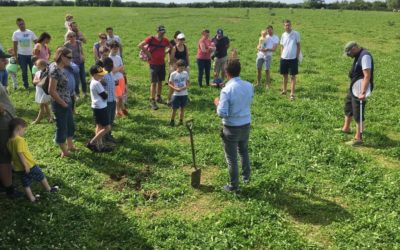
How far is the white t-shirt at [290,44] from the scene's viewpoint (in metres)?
13.8

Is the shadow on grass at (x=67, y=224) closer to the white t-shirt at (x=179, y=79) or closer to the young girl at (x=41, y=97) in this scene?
the young girl at (x=41, y=97)

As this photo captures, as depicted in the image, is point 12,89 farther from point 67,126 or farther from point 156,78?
point 67,126

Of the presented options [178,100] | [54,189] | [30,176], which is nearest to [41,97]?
[178,100]

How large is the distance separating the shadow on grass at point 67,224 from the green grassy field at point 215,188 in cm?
2

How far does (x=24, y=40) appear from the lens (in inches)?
586

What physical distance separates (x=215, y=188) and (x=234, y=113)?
1771 millimetres

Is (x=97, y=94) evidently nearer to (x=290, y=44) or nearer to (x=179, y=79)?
(x=179, y=79)

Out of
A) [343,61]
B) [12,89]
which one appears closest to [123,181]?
[12,89]

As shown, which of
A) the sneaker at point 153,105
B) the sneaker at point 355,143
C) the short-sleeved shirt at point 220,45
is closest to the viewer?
the sneaker at point 355,143

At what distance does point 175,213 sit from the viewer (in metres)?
7.37

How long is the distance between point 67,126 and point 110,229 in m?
3.50

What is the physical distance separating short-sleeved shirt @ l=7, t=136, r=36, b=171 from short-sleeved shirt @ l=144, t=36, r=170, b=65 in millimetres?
6488

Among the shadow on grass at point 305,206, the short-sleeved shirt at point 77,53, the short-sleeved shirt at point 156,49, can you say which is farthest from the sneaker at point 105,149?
the short-sleeved shirt at point 77,53

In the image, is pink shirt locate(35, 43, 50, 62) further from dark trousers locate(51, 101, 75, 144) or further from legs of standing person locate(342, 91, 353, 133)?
legs of standing person locate(342, 91, 353, 133)
